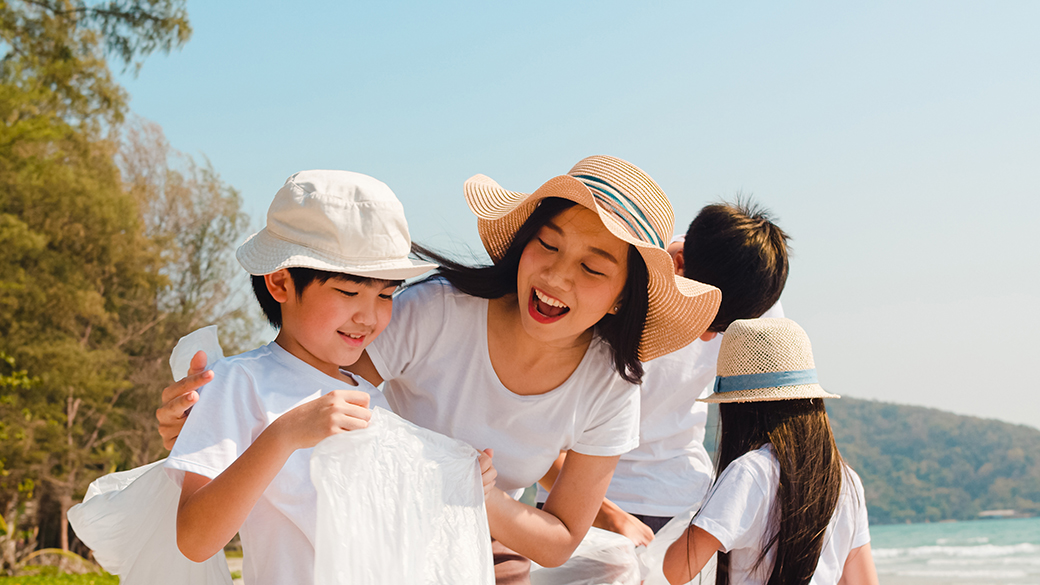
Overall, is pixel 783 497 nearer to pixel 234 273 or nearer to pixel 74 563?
pixel 74 563

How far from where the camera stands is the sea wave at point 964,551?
23.7 meters

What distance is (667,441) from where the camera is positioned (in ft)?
10.0

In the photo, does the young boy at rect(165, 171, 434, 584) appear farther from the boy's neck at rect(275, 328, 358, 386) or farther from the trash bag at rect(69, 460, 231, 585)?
the trash bag at rect(69, 460, 231, 585)

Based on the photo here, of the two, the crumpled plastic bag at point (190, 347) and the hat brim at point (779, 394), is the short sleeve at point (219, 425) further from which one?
the hat brim at point (779, 394)

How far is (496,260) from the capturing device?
239 centimetres

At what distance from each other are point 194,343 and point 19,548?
49.9 ft

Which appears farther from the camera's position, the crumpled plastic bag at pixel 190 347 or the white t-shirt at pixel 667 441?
the white t-shirt at pixel 667 441

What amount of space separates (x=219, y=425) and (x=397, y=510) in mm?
387

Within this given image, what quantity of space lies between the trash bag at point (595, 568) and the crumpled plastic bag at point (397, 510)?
82 centimetres

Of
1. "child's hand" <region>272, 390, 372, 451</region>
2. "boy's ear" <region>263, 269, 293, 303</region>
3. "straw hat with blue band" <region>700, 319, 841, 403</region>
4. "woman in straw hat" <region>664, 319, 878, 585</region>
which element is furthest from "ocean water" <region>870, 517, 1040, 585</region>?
"child's hand" <region>272, 390, 372, 451</region>

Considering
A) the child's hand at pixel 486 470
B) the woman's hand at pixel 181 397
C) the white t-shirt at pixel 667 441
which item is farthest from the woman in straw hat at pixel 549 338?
the white t-shirt at pixel 667 441

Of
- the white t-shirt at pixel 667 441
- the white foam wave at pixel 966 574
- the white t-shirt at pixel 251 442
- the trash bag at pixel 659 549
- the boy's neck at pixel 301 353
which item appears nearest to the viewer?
the white t-shirt at pixel 251 442

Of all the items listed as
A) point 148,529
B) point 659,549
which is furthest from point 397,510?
point 659,549

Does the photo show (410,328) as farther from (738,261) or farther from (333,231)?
(738,261)
